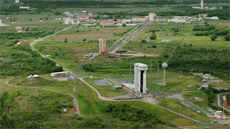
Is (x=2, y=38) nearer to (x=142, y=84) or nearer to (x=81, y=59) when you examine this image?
(x=81, y=59)

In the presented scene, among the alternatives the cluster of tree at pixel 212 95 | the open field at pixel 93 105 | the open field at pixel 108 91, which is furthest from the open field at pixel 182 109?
the open field at pixel 108 91

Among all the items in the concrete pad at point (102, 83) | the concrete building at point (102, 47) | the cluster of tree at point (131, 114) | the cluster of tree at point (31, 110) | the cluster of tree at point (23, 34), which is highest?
the cluster of tree at point (23, 34)

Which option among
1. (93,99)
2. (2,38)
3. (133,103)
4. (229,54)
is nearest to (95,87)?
(93,99)

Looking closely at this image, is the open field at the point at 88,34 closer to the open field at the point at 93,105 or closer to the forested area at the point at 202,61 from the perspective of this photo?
the forested area at the point at 202,61

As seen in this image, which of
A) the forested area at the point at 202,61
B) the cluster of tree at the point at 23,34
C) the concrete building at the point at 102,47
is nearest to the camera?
the forested area at the point at 202,61

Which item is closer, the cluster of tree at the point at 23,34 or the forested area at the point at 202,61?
the forested area at the point at 202,61

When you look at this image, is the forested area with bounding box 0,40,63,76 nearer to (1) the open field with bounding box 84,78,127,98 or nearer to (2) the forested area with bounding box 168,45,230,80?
(1) the open field with bounding box 84,78,127,98

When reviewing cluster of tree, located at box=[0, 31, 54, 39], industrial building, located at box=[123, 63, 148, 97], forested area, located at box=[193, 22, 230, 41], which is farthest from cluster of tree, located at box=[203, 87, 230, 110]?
cluster of tree, located at box=[0, 31, 54, 39]
